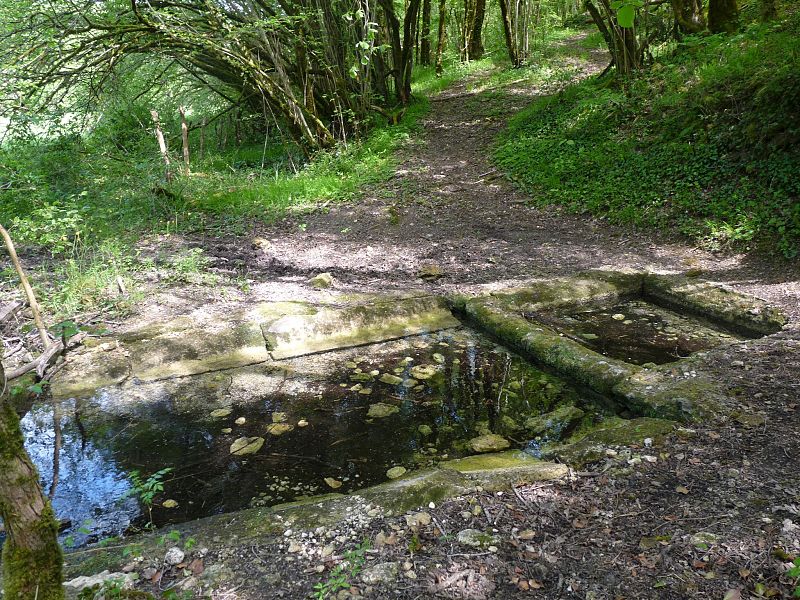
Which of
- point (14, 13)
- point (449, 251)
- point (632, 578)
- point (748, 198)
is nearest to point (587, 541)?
point (632, 578)

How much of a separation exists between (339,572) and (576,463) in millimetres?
1285

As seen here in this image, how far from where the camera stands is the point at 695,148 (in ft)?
22.9

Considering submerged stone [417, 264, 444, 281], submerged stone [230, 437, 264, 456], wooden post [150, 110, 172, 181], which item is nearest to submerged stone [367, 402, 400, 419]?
submerged stone [230, 437, 264, 456]

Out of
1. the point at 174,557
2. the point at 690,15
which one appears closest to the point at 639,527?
the point at 174,557

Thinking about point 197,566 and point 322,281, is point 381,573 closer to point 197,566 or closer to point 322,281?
point 197,566

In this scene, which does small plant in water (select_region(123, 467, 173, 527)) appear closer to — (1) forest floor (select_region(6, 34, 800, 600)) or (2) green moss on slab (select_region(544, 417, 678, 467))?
(1) forest floor (select_region(6, 34, 800, 600))

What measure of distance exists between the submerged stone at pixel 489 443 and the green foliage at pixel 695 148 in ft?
12.8

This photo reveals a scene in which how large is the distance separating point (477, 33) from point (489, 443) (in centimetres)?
1666

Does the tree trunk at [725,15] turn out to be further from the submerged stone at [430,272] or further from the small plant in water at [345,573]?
the small plant in water at [345,573]

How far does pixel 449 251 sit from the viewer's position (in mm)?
6605

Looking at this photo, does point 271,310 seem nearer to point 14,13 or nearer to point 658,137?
point 658,137

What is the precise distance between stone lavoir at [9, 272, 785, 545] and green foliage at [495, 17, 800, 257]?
1.54m

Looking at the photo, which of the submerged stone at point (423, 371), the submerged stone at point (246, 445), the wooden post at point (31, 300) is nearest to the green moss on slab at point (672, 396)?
the submerged stone at point (423, 371)

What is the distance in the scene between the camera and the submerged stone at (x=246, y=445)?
3.28 meters
